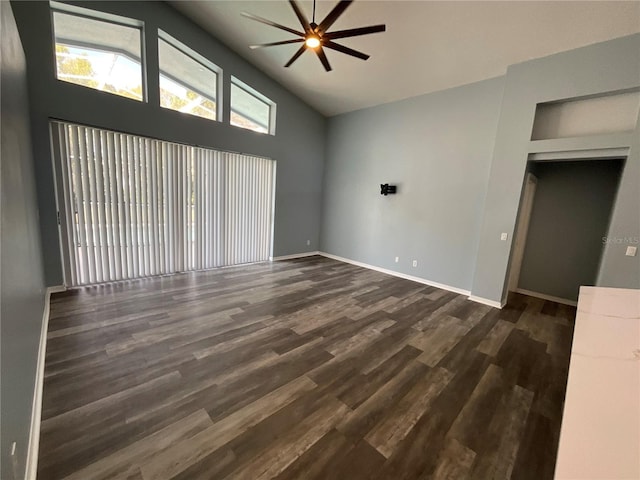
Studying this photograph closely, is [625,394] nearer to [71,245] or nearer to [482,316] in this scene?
[482,316]

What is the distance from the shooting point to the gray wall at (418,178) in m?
4.39

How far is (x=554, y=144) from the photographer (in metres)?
3.49

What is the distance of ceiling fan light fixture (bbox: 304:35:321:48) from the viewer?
2.82m

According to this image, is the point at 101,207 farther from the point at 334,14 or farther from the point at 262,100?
the point at 334,14

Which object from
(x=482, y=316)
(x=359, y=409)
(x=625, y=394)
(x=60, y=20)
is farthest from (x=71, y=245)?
(x=482, y=316)

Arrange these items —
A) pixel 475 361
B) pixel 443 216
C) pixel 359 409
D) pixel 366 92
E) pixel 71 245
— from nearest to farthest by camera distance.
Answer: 1. pixel 359 409
2. pixel 475 361
3. pixel 71 245
4. pixel 443 216
5. pixel 366 92

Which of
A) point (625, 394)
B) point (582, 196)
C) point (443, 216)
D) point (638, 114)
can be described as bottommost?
point (625, 394)

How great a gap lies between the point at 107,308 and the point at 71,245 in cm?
123

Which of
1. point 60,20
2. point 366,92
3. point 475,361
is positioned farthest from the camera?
point 366,92

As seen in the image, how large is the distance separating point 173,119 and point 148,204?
1465 mm

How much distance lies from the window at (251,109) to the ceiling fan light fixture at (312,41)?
2629 millimetres

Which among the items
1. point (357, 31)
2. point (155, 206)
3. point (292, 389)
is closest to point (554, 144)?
point (357, 31)

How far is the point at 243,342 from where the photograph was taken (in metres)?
2.66

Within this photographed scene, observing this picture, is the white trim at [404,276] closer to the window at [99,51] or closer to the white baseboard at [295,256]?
the white baseboard at [295,256]
